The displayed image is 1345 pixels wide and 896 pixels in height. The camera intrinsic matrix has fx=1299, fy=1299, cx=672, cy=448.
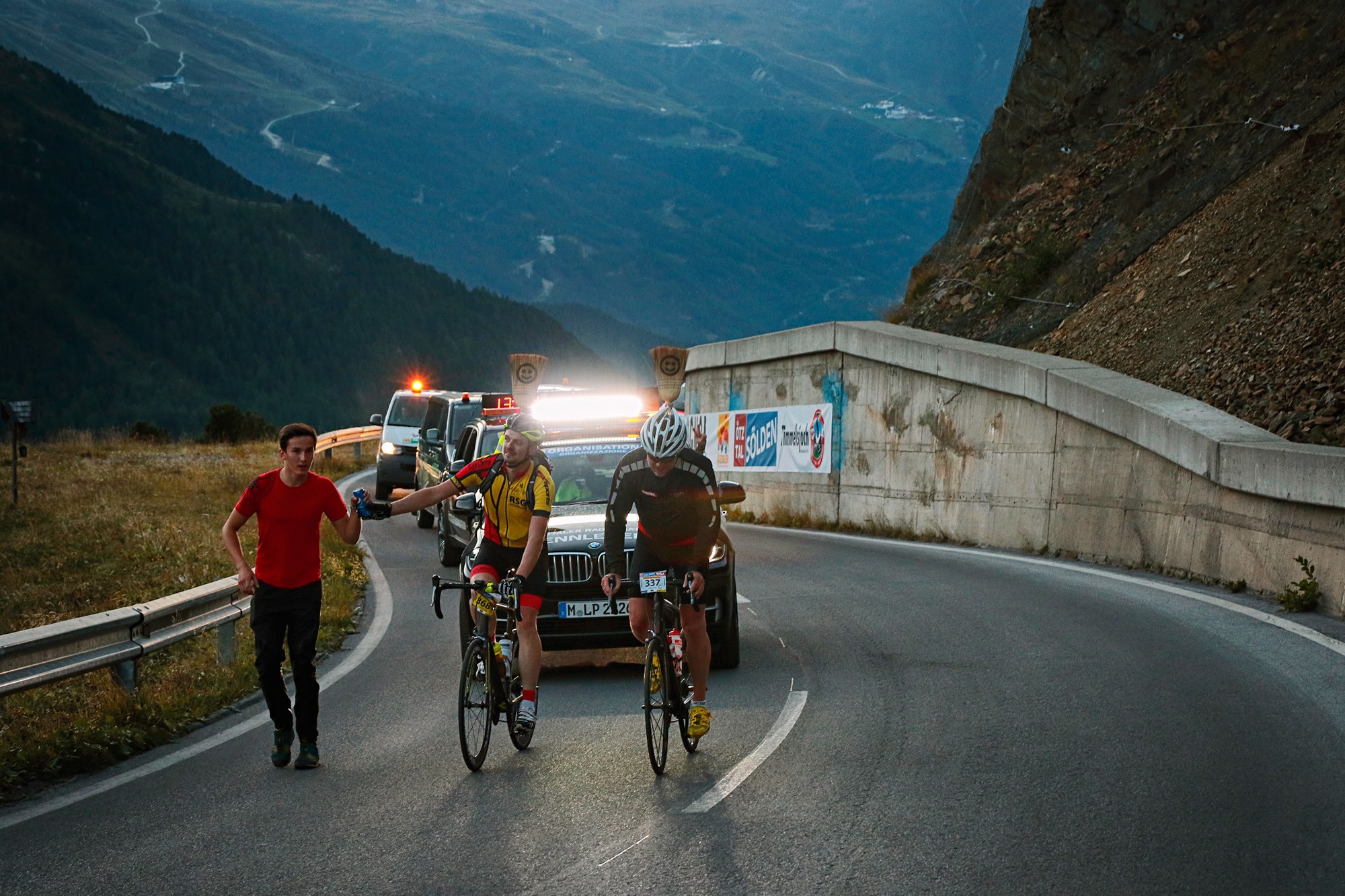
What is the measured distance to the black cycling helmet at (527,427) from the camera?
744cm

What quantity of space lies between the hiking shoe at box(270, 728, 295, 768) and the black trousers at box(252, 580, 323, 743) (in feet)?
0.10

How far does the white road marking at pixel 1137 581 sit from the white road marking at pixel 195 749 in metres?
7.30

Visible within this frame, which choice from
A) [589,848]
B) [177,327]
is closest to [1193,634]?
[589,848]

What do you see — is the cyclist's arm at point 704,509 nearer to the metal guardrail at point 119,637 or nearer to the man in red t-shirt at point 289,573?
the man in red t-shirt at point 289,573

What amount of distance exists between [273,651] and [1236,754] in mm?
4983

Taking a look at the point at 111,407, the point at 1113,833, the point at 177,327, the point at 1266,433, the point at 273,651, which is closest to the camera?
the point at 1113,833

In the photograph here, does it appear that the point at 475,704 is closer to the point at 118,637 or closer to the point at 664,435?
the point at 664,435

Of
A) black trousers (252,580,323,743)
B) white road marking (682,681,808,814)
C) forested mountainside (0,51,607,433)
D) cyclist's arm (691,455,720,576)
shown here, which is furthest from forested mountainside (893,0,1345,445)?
forested mountainside (0,51,607,433)

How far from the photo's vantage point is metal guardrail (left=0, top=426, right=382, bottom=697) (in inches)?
279

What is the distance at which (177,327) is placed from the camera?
167500 mm

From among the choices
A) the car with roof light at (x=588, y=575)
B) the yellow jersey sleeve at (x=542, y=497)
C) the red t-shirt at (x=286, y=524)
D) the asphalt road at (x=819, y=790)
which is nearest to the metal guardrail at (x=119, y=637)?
the asphalt road at (x=819, y=790)

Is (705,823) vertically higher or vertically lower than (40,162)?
lower

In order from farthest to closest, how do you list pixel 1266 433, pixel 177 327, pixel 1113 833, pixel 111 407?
1. pixel 177 327
2. pixel 111 407
3. pixel 1266 433
4. pixel 1113 833

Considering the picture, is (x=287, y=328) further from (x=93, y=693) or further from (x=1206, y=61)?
(x=93, y=693)
